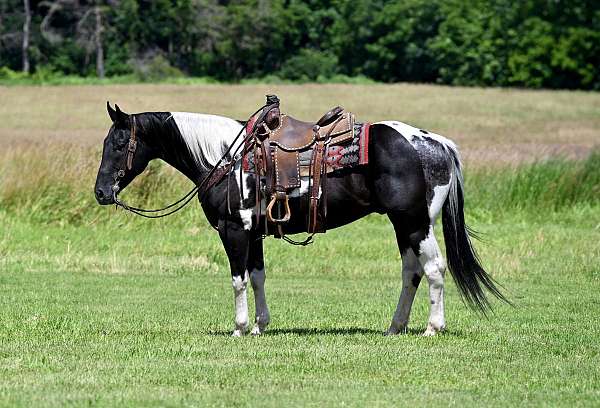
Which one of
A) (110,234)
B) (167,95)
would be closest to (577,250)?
(110,234)

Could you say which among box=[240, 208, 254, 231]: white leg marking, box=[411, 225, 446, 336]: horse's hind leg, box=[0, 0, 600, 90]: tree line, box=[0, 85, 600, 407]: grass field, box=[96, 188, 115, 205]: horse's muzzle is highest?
box=[96, 188, 115, 205]: horse's muzzle

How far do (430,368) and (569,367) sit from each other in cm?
101

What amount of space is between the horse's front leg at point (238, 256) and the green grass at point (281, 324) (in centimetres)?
26

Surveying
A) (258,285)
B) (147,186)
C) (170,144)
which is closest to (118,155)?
(170,144)

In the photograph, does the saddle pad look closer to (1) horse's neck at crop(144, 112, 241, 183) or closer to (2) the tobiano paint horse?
(2) the tobiano paint horse

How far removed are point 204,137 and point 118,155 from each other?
2.48 feet

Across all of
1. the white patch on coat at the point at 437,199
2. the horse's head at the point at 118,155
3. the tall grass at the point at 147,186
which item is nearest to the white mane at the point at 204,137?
the horse's head at the point at 118,155

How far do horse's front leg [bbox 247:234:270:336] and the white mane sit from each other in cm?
77

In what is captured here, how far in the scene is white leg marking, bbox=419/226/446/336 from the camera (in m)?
10.3

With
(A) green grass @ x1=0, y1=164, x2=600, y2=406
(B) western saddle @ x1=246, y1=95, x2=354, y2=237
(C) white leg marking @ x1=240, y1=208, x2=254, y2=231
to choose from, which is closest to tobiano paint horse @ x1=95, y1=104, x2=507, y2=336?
(C) white leg marking @ x1=240, y1=208, x2=254, y2=231

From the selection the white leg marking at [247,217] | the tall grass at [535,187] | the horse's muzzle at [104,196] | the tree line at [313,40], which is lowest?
the tree line at [313,40]

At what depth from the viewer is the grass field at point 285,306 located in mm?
8094

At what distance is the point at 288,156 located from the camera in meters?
10.4

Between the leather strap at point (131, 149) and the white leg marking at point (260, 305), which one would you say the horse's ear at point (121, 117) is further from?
the white leg marking at point (260, 305)
